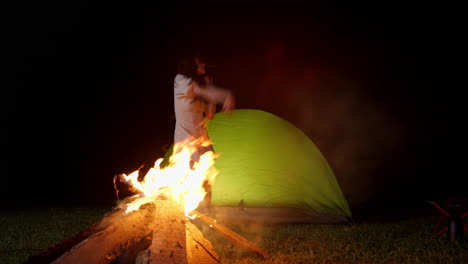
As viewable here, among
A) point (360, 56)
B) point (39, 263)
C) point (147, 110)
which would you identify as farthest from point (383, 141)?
point (39, 263)

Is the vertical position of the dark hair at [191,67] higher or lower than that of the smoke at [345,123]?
higher

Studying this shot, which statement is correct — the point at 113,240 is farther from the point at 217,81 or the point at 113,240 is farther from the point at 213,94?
the point at 217,81

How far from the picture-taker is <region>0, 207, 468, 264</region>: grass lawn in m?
4.70

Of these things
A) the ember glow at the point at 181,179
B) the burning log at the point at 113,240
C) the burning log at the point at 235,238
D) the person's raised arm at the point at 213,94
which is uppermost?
the person's raised arm at the point at 213,94

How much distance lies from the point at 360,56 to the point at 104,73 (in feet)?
43.0

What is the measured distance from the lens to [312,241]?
18.0 ft

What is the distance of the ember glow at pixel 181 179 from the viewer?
4.46 metres

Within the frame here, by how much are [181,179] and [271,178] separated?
2.41m

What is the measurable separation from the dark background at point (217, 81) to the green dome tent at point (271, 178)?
369 cm

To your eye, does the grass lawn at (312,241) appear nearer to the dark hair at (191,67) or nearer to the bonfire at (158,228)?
the bonfire at (158,228)

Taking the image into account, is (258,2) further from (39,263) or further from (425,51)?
(39,263)

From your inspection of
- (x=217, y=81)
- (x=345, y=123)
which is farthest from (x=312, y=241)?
(x=345, y=123)

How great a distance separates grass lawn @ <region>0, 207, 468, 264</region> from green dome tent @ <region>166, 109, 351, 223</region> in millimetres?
312

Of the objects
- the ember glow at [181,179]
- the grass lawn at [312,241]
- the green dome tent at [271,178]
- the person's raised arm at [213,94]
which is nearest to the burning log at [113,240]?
the ember glow at [181,179]
